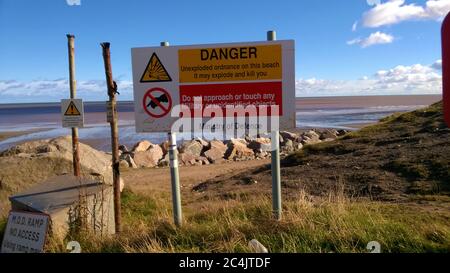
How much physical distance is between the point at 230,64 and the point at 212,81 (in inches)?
11.5

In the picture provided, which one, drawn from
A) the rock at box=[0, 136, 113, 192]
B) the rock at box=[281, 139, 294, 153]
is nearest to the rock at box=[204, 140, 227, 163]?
the rock at box=[281, 139, 294, 153]

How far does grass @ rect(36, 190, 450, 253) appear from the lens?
4898 mm

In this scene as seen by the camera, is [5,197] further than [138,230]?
Yes

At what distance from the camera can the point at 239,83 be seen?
5.64 meters

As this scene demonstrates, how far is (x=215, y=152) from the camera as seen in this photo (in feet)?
72.5

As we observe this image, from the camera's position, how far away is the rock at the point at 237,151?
72.5 feet

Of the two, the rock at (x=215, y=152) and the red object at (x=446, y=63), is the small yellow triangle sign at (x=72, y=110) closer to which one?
the red object at (x=446, y=63)

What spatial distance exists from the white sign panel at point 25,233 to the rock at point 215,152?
1533cm

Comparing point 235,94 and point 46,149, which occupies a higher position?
point 235,94

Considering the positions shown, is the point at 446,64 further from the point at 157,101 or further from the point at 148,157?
the point at 148,157

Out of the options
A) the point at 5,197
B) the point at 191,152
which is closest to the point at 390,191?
the point at 5,197

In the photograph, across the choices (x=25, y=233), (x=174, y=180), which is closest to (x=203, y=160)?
(x=174, y=180)
